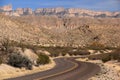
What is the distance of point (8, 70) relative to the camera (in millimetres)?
27000

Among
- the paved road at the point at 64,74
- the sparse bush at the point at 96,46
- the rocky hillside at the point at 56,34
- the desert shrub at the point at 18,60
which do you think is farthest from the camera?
the sparse bush at the point at 96,46

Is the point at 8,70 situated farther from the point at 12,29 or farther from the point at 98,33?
the point at 98,33

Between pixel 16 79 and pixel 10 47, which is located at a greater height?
pixel 10 47

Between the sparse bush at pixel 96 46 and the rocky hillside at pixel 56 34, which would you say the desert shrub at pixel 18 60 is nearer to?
the rocky hillside at pixel 56 34

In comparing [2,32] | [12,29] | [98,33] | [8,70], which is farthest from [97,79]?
[98,33]

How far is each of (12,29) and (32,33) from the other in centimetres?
1509

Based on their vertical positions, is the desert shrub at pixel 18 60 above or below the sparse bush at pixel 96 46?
above

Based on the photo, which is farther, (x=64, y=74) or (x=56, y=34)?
(x=56, y=34)

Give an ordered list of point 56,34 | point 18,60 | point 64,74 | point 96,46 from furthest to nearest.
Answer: point 56,34 → point 96,46 → point 18,60 → point 64,74

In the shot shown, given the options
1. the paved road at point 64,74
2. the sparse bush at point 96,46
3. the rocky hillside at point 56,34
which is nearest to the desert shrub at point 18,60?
the paved road at point 64,74

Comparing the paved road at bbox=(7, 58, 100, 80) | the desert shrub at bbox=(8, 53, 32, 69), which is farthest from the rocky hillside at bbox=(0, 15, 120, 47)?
the desert shrub at bbox=(8, 53, 32, 69)

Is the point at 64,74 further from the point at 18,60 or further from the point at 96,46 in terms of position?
the point at 96,46

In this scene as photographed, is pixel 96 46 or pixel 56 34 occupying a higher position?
pixel 56 34

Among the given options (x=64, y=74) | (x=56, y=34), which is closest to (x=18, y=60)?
(x=64, y=74)
